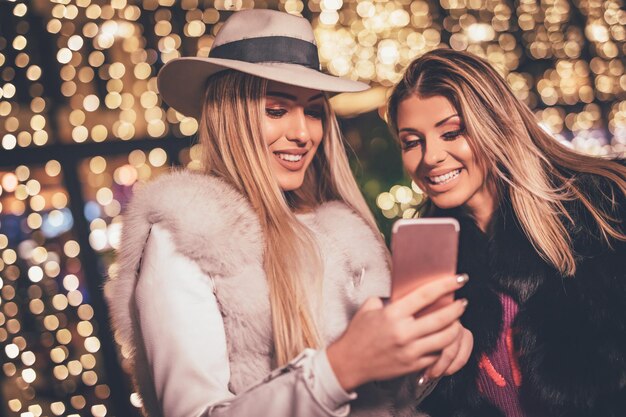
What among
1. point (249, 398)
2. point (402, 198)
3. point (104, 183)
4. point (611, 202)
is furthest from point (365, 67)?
point (249, 398)

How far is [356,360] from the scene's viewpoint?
89cm

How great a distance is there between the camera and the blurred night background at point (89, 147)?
3.15 m

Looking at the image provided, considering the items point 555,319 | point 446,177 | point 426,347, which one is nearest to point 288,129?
point 446,177

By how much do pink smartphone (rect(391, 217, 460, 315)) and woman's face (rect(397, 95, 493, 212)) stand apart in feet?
2.55

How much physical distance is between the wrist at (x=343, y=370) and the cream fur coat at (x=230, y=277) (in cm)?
30

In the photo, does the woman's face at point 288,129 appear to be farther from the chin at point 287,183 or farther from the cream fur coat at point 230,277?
the cream fur coat at point 230,277

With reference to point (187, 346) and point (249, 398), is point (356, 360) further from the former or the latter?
point (187, 346)

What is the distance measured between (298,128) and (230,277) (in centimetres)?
52

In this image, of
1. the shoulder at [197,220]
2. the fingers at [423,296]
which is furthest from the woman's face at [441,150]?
the fingers at [423,296]

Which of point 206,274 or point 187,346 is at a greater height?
point 206,274

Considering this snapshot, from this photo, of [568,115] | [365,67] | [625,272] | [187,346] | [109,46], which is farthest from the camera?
[568,115]

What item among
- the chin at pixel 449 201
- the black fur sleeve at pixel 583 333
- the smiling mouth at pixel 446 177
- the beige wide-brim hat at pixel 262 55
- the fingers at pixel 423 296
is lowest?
the black fur sleeve at pixel 583 333

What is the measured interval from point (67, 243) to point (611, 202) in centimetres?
301

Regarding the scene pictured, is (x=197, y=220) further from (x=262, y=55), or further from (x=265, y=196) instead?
(x=262, y=55)
